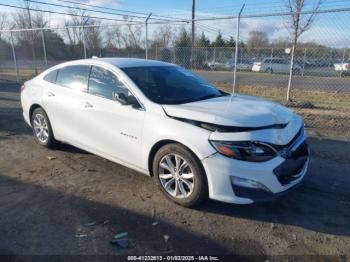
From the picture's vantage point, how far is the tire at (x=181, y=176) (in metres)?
3.42

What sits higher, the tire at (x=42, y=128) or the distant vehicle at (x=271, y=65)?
the distant vehicle at (x=271, y=65)

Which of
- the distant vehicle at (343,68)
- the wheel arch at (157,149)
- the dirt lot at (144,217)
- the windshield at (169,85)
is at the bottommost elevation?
the dirt lot at (144,217)

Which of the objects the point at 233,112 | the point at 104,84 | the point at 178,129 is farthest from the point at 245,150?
the point at 104,84

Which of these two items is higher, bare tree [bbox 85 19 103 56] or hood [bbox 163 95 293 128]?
bare tree [bbox 85 19 103 56]

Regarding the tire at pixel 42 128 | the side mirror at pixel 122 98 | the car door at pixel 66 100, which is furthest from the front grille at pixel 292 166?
the tire at pixel 42 128

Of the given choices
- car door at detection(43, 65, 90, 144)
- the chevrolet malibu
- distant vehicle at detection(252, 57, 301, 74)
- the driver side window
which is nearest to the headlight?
the chevrolet malibu

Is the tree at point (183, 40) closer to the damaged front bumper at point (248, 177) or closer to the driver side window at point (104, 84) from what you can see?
the driver side window at point (104, 84)

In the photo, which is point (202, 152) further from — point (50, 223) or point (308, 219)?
point (50, 223)

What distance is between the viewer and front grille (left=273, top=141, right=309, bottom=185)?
10.9ft

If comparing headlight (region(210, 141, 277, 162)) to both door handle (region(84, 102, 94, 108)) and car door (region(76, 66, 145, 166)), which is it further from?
door handle (region(84, 102, 94, 108))

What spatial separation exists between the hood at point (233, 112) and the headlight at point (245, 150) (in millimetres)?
223

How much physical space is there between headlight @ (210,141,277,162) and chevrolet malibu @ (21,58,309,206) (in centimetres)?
1

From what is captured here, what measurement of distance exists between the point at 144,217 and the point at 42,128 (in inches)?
119

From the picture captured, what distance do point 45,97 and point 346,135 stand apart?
5918 millimetres
